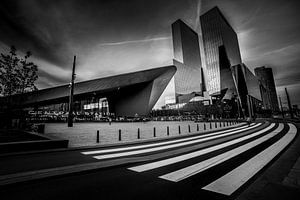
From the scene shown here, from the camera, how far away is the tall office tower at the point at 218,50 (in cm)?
9074

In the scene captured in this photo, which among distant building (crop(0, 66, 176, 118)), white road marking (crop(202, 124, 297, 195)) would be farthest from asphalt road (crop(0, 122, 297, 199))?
distant building (crop(0, 66, 176, 118))

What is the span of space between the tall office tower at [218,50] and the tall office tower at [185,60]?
111 ft

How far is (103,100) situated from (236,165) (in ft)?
218

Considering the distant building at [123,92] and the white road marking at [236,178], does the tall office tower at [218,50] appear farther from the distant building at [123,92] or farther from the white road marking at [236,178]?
the white road marking at [236,178]

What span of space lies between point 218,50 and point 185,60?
55161 millimetres

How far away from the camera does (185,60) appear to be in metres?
160

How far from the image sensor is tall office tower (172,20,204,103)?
150 metres

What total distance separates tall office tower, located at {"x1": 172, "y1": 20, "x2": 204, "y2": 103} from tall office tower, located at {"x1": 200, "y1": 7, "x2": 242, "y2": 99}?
111ft

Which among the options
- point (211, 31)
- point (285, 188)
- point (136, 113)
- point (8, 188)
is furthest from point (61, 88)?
point (211, 31)

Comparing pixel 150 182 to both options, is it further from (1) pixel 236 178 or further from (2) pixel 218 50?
(2) pixel 218 50

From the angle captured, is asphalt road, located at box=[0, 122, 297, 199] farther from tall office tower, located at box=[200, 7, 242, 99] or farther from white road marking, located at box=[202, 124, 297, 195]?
tall office tower, located at box=[200, 7, 242, 99]

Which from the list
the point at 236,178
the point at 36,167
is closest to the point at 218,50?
the point at 236,178

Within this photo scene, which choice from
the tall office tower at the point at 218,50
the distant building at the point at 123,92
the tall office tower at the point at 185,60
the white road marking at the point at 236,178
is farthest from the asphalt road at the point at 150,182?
the tall office tower at the point at 185,60

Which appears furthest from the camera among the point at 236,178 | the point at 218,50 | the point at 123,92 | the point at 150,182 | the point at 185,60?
the point at 185,60
